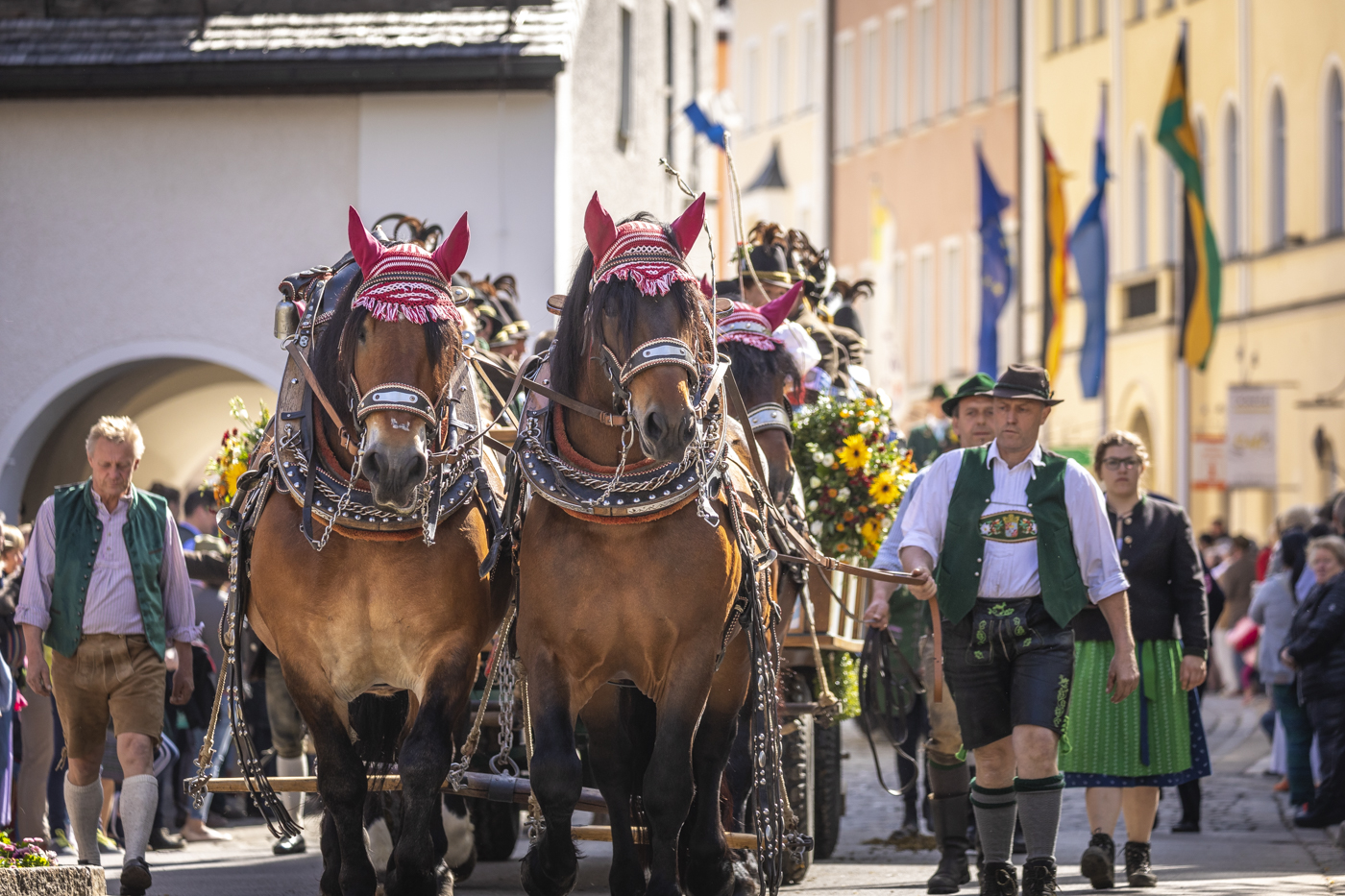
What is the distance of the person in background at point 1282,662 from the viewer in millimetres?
13695

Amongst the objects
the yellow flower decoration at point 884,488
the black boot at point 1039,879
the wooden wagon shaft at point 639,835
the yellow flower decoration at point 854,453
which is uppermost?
the yellow flower decoration at point 854,453

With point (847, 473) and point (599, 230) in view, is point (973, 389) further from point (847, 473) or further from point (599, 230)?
point (599, 230)

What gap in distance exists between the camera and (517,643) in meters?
7.59

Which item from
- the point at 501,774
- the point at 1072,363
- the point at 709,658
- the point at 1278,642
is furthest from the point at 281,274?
the point at 1072,363

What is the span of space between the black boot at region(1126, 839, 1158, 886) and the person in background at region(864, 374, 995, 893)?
0.69 metres

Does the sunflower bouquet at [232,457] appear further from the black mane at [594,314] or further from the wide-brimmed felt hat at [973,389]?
the black mane at [594,314]

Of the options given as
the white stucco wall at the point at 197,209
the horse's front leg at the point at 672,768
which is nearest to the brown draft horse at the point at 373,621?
the horse's front leg at the point at 672,768

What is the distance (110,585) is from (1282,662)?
7489 millimetres

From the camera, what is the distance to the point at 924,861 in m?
11.3

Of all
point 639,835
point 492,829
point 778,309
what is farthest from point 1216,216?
point 639,835

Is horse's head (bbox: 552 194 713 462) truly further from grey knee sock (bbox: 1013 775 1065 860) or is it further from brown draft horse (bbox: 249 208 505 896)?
grey knee sock (bbox: 1013 775 1065 860)

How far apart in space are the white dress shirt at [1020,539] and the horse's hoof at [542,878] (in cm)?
204

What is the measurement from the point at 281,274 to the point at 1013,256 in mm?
24322

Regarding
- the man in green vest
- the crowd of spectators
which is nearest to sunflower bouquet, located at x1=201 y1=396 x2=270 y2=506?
the man in green vest
